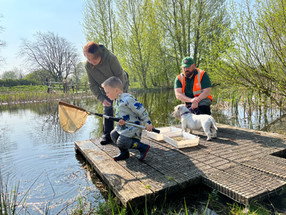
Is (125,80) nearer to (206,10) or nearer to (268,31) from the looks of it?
(268,31)

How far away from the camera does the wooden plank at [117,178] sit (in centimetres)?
254

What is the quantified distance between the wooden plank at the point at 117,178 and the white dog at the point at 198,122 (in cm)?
204

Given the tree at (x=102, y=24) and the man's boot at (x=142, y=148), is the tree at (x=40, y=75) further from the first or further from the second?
the man's boot at (x=142, y=148)

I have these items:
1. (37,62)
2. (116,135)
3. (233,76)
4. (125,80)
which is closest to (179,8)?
(233,76)

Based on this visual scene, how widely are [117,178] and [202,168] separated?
1.32 m

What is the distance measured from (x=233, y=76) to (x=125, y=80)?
12.9ft

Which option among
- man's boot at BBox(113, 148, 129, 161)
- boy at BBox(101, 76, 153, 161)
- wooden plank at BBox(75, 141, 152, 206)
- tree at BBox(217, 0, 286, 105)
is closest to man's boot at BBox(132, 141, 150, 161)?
boy at BBox(101, 76, 153, 161)

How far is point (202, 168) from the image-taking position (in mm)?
3201

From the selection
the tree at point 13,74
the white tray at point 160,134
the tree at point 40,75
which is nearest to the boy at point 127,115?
the white tray at point 160,134

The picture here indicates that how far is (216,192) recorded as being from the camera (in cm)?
277

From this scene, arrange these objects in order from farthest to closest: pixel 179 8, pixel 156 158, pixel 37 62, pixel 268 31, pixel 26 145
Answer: pixel 37 62 → pixel 179 8 → pixel 26 145 → pixel 268 31 → pixel 156 158

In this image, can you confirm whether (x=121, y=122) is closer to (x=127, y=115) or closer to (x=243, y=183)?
(x=127, y=115)

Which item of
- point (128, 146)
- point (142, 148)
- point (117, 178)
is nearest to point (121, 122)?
point (128, 146)

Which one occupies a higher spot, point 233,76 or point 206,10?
point 206,10
